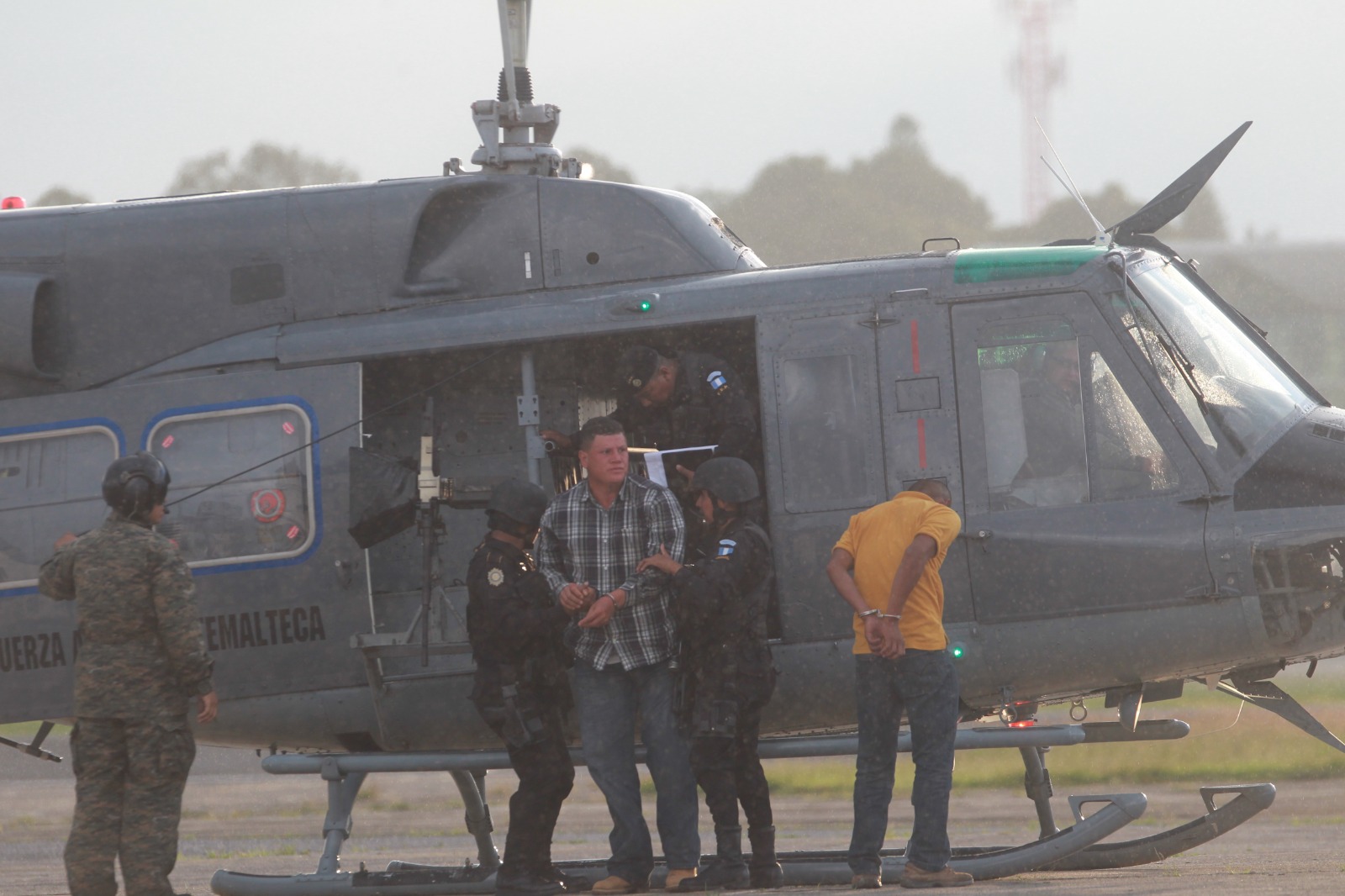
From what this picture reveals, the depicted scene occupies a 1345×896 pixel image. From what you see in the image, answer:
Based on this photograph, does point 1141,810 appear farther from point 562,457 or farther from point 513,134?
point 513,134

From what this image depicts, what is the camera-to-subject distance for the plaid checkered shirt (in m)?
6.74

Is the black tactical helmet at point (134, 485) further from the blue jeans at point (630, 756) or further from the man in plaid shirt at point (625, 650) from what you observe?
the blue jeans at point (630, 756)

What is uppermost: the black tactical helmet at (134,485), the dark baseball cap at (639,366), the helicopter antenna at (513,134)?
the helicopter antenna at (513,134)

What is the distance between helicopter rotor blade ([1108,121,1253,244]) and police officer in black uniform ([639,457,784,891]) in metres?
2.51

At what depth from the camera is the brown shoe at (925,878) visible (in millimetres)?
6535

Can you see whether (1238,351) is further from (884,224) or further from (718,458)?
(884,224)

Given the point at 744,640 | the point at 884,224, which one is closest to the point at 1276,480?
the point at 744,640

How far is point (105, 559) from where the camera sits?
6129 millimetres

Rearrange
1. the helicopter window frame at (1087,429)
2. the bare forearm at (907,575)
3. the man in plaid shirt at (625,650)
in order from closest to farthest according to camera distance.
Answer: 1. the bare forearm at (907,575)
2. the man in plaid shirt at (625,650)
3. the helicopter window frame at (1087,429)

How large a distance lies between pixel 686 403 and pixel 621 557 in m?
0.93

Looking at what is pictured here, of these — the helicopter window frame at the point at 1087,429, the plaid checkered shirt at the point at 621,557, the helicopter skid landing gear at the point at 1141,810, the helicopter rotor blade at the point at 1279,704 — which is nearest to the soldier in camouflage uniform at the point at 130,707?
the plaid checkered shirt at the point at 621,557

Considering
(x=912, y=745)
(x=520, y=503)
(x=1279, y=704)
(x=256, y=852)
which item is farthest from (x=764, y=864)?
(x=256, y=852)

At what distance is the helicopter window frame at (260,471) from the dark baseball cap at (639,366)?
1.50 meters

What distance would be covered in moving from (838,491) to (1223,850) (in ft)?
20.0
